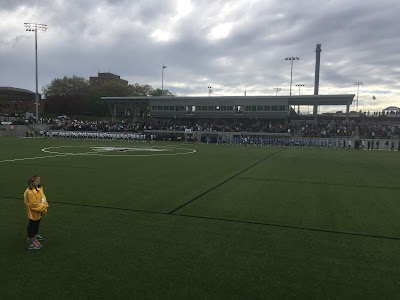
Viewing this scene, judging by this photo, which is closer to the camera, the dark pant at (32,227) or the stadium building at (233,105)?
the dark pant at (32,227)

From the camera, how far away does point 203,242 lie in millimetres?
7340

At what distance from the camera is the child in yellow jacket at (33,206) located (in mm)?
6711

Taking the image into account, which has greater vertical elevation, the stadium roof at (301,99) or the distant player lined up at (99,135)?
the stadium roof at (301,99)

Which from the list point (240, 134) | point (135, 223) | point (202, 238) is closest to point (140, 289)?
point (202, 238)

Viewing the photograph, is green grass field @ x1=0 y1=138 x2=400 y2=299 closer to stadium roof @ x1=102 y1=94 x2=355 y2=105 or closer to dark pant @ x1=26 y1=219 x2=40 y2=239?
dark pant @ x1=26 y1=219 x2=40 y2=239

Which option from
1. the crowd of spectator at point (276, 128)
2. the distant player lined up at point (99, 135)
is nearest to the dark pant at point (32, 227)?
the distant player lined up at point (99, 135)

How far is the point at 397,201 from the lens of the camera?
11.8 meters

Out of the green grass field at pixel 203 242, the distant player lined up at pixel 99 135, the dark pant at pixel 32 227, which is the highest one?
the distant player lined up at pixel 99 135

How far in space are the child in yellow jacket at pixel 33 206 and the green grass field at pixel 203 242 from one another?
0.71 ft

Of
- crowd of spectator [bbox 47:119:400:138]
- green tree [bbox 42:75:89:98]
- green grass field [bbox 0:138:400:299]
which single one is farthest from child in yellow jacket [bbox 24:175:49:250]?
green tree [bbox 42:75:89:98]

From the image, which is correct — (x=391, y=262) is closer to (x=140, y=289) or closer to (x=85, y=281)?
(x=140, y=289)

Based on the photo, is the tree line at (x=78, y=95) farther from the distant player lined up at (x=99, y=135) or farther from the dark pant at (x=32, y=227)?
the dark pant at (x=32, y=227)

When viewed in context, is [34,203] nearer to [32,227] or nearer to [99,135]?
[32,227]

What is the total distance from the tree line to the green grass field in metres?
88.7
